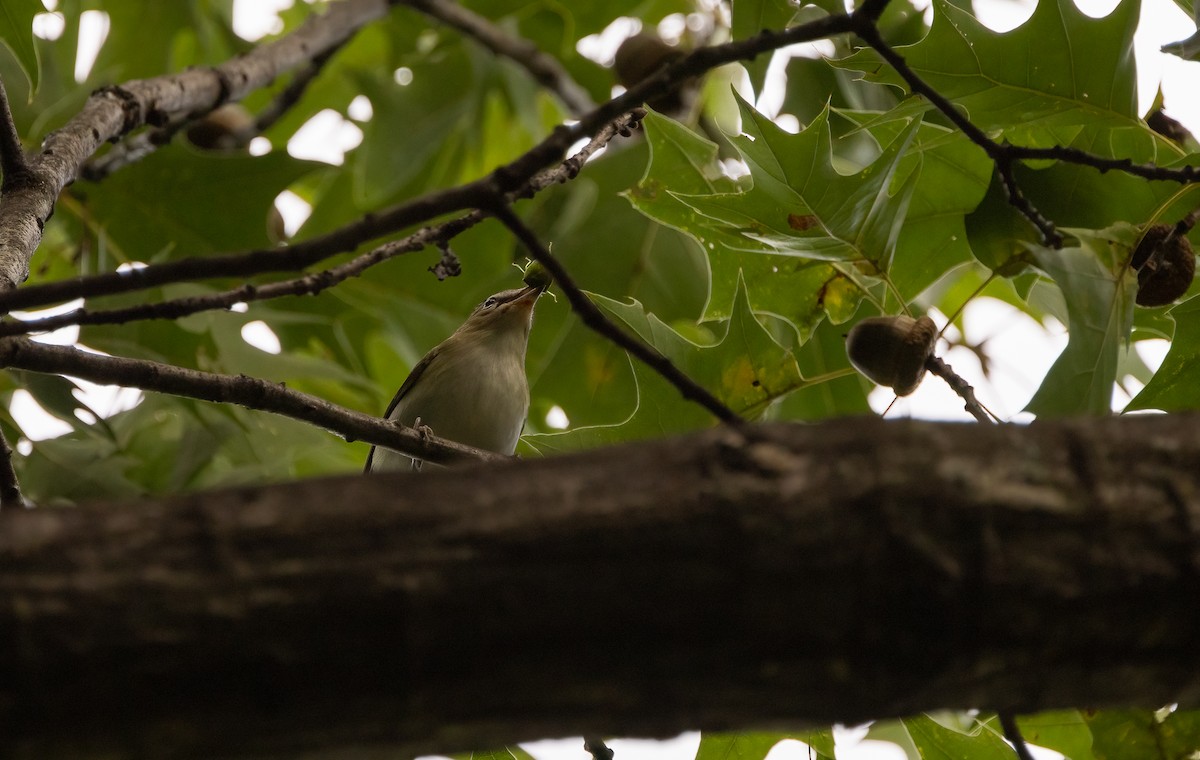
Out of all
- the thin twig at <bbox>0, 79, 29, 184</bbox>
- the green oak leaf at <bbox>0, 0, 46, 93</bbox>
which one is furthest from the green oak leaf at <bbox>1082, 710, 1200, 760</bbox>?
the green oak leaf at <bbox>0, 0, 46, 93</bbox>

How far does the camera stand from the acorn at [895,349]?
3.03 m

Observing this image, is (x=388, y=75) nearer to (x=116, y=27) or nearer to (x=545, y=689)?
(x=116, y=27)

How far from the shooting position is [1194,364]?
3.27 meters

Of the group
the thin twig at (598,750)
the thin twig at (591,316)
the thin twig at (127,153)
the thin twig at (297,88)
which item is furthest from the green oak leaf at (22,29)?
the thin twig at (598,750)

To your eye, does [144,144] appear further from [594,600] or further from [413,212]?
[594,600]

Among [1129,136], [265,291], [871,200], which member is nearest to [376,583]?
[265,291]

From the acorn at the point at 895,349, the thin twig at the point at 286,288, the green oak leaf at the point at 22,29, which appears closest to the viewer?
the thin twig at the point at 286,288

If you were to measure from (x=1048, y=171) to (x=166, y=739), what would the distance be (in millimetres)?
3091

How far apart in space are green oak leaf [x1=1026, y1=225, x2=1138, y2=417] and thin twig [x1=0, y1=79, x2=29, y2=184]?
2840mm

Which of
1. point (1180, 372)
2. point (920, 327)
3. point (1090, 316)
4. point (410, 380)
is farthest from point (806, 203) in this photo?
point (410, 380)

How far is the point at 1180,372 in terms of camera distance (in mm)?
3291

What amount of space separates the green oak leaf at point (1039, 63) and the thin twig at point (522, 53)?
3.53 metres

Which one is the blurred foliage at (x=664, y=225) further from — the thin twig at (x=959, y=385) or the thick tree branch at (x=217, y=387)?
the thick tree branch at (x=217, y=387)

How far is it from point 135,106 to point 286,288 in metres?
1.91
